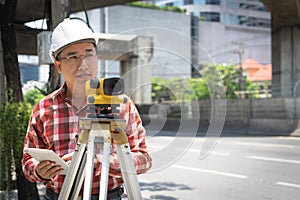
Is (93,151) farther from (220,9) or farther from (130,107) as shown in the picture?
(220,9)

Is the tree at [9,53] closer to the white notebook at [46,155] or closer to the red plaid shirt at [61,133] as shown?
the red plaid shirt at [61,133]

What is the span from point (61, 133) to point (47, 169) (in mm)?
258

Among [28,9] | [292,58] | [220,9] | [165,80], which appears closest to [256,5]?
[220,9]

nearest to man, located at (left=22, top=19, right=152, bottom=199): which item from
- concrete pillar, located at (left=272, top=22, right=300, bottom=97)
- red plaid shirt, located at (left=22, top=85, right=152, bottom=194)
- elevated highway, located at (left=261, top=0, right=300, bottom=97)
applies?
red plaid shirt, located at (left=22, top=85, right=152, bottom=194)

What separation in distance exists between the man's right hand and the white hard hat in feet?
1.58

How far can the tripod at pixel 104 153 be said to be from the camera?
5.44 ft

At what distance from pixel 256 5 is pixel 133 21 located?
20.6 metres

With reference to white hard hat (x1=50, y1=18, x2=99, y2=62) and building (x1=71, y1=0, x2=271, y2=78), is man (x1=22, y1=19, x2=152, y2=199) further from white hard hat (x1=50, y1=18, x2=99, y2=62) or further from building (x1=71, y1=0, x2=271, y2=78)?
building (x1=71, y1=0, x2=271, y2=78)

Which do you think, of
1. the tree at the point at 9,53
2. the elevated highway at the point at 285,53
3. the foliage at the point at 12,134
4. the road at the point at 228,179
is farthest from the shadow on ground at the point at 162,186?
the elevated highway at the point at 285,53

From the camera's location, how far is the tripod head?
1608 millimetres

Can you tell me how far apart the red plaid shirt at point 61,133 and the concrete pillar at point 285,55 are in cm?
1777

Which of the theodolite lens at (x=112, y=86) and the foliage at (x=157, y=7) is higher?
the foliage at (x=157, y=7)

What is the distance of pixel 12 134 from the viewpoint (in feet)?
14.9

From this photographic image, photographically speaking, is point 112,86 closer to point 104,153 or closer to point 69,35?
point 104,153
